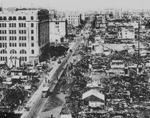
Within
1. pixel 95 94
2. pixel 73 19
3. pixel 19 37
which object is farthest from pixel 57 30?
→ pixel 95 94

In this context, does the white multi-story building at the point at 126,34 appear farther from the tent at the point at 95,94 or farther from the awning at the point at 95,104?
the awning at the point at 95,104

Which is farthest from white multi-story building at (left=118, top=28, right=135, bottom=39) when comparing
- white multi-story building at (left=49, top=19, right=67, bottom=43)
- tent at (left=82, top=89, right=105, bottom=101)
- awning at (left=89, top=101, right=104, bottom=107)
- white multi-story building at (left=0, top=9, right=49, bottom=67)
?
awning at (left=89, top=101, right=104, bottom=107)

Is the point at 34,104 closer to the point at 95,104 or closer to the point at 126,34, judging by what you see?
the point at 95,104

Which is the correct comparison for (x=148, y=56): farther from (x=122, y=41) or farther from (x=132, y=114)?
(x=132, y=114)

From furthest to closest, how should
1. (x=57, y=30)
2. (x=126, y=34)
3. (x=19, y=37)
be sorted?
(x=126, y=34)
(x=57, y=30)
(x=19, y=37)

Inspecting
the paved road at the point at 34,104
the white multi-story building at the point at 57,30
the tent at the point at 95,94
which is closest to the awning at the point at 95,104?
the tent at the point at 95,94

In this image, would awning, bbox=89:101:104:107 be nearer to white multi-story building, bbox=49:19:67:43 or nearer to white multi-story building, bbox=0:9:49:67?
white multi-story building, bbox=0:9:49:67
